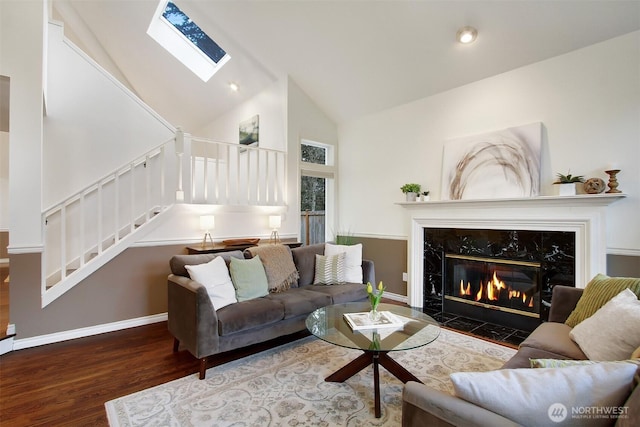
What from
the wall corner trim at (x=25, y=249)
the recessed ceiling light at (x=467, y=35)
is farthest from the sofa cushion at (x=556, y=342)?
the wall corner trim at (x=25, y=249)

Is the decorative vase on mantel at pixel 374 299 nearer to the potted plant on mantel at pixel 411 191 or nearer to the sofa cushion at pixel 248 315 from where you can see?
the sofa cushion at pixel 248 315

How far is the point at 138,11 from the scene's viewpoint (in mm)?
5098

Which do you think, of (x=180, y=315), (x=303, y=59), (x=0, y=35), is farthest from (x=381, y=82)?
(x=0, y=35)

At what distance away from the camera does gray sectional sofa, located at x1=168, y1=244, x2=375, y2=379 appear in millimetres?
2391

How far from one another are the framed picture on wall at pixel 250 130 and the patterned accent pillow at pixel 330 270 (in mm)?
3162

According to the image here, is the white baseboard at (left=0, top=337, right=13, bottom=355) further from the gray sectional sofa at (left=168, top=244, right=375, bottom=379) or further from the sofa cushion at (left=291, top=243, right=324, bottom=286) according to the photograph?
the sofa cushion at (left=291, top=243, right=324, bottom=286)

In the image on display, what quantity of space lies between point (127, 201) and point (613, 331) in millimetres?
5489

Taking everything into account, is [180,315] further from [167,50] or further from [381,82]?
[167,50]

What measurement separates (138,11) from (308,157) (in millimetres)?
3677

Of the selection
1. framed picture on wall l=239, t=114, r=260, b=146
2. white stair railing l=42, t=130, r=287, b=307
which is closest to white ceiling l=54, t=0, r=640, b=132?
framed picture on wall l=239, t=114, r=260, b=146

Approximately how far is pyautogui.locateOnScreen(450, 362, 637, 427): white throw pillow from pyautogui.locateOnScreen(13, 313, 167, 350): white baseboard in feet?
12.3

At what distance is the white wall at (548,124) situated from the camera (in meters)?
2.85

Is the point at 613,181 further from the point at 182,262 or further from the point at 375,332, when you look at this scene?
the point at 182,262

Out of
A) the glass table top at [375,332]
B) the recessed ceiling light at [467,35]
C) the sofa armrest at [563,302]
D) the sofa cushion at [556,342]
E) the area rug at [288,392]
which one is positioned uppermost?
the recessed ceiling light at [467,35]
